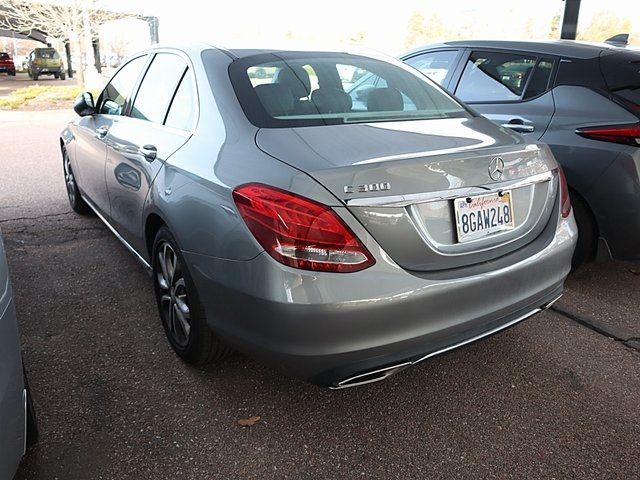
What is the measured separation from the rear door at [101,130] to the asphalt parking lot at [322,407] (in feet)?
2.66

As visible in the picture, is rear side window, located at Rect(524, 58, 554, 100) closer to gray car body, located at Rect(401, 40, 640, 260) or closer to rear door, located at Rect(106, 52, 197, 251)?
gray car body, located at Rect(401, 40, 640, 260)

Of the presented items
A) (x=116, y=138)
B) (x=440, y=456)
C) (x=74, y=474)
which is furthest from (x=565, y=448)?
(x=116, y=138)

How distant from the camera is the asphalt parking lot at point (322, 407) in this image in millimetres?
2062

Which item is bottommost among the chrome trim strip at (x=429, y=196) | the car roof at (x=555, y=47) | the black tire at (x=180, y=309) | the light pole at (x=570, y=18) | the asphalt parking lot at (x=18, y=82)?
the asphalt parking lot at (x=18, y=82)

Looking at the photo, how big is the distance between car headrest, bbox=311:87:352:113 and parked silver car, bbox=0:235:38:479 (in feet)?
4.71

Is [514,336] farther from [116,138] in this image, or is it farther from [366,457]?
[116,138]

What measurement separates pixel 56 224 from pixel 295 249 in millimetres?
3779

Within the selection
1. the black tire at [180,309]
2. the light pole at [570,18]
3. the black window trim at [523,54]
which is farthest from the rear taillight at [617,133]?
the light pole at [570,18]

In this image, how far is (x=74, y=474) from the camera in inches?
78.0

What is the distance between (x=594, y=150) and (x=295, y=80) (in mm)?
1965

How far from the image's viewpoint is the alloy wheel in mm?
2547

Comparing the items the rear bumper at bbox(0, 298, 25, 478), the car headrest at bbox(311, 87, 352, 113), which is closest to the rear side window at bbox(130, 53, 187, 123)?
the car headrest at bbox(311, 87, 352, 113)

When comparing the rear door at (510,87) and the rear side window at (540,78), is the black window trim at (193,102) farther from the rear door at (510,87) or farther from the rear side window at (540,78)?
Result: the rear side window at (540,78)

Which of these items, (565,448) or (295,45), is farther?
(295,45)
